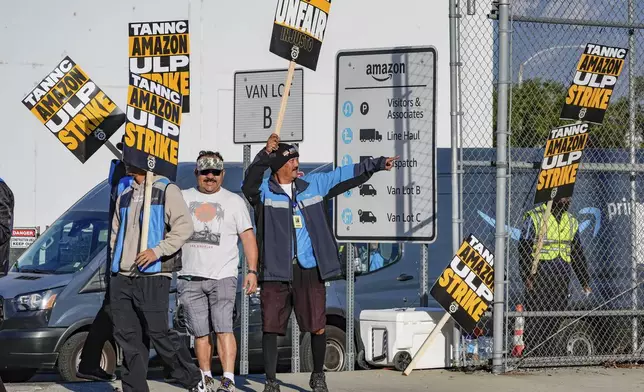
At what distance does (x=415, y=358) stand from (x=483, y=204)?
9.13ft

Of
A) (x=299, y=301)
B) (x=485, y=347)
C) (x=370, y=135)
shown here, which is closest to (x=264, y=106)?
(x=370, y=135)

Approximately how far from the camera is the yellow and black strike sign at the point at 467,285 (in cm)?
1048

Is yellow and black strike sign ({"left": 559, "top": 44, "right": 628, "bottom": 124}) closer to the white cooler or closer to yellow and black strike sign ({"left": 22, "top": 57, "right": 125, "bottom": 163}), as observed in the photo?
the white cooler

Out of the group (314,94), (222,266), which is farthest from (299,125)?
(314,94)

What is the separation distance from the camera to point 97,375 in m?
10.6

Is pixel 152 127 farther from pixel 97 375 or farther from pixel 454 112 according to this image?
pixel 454 112

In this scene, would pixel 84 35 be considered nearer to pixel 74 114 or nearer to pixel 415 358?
pixel 74 114

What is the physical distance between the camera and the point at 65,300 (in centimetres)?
1156

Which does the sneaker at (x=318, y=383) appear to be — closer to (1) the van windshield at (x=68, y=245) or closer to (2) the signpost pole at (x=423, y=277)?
(2) the signpost pole at (x=423, y=277)

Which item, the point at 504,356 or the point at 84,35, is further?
the point at 84,35

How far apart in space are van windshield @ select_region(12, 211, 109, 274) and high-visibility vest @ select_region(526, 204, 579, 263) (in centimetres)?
433

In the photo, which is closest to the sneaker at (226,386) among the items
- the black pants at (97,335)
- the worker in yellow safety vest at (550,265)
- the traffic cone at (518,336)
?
the black pants at (97,335)

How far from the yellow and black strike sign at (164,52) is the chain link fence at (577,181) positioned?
244cm

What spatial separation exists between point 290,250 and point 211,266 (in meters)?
0.64
